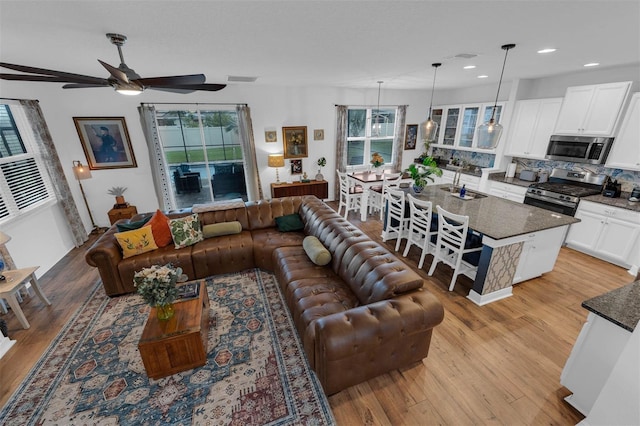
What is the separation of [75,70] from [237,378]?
4266 millimetres

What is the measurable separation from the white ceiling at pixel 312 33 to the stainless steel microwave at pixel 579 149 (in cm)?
109

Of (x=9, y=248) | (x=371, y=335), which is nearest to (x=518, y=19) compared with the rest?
(x=371, y=335)

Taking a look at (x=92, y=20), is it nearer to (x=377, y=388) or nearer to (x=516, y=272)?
(x=377, y=388)

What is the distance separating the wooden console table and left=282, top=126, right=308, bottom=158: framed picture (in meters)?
0.72

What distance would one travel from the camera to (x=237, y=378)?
217 centimetres

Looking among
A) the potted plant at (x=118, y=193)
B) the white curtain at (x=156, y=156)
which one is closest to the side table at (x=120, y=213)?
the potted plant at (x=118, y=193)

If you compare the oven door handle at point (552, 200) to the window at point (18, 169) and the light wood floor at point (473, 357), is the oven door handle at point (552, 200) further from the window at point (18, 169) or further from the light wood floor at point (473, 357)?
the window at point (18, 169)

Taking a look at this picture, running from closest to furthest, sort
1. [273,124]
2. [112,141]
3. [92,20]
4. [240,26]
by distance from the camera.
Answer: [92,20] → [240,26] → [112,141] → [273,124]

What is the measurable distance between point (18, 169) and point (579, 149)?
338 inches

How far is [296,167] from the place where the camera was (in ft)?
20.7

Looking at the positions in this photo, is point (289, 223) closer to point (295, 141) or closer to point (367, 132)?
point (295, 141)

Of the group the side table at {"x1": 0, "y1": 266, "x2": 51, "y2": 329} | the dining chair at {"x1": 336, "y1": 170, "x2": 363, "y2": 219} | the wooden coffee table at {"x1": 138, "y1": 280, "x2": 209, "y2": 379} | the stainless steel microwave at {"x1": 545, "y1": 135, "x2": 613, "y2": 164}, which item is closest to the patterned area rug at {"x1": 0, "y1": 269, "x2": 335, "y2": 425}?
the wooden coffee table at {"x1": 138, "y1": 280, "x2": 209, "y2": 379}

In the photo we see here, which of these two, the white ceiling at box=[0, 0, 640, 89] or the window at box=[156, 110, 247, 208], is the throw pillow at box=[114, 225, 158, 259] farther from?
the window at box=[156, 110, 247, 208]

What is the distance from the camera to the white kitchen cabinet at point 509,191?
4.72 metres
